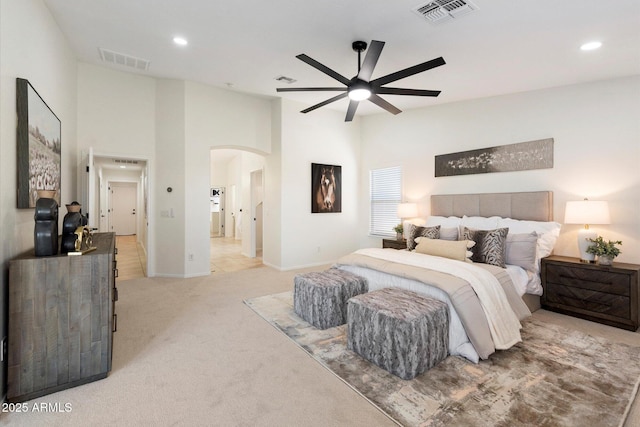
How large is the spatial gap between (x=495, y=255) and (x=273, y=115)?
14.7 feet

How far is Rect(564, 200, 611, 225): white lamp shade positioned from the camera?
3266mm

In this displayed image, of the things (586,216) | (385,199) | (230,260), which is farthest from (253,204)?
(586,216)

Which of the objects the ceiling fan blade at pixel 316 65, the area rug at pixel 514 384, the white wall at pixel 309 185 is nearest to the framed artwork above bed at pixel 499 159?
the white wall at pixel 309 185

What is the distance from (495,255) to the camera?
11.0ft

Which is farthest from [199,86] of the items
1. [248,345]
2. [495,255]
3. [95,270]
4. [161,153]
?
[495,255]

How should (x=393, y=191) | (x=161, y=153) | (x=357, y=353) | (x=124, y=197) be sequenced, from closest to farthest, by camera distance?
(x=357, y=353) < (x=161, y=153) < (x=393, y=191) < (x=124, y=197)

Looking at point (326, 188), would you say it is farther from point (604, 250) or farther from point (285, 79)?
point (604, 250)

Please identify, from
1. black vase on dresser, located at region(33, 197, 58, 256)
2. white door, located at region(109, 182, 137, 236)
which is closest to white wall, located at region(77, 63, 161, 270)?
black vase on dresser, located at region(33, 197, 58, 256)

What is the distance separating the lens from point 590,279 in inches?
127

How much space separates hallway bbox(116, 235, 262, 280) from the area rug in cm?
352

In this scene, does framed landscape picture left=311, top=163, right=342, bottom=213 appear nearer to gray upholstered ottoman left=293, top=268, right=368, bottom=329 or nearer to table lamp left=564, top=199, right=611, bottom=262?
gray upholstered ottoman left=293, top=268, right=368, bottom=329

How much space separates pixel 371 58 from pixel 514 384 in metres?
2.74

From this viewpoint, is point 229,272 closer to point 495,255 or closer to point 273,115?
point 273,115

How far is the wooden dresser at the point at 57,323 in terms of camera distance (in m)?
1.88
